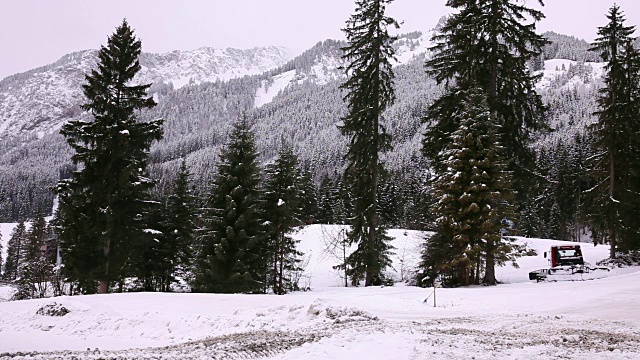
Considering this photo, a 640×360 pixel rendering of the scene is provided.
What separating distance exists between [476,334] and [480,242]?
1129 cm

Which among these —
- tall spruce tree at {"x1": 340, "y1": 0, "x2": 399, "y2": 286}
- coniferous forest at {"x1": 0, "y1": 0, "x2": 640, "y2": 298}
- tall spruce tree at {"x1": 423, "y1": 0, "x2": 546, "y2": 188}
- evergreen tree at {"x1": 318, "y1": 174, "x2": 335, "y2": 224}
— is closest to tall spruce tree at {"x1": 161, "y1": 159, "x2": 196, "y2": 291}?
coniferous forest at {"x1": 0, "y1": 0, "x2": 640, "y2": 298}

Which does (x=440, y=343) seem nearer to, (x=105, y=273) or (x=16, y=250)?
(x=105, y=273)

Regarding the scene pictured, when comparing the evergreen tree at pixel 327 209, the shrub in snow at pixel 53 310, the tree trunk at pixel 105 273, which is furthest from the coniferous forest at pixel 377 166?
the evergreen tree at pixel 327 209

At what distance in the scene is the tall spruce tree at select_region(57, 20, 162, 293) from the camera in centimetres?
2030

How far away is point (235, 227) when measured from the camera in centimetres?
2250

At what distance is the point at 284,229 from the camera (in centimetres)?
2634

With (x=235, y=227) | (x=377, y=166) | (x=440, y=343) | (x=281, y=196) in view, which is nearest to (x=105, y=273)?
(x=235, y=227)

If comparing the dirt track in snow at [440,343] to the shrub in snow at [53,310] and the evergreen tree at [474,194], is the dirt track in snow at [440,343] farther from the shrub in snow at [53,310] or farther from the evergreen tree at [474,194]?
the evergreen tree at [474,194]

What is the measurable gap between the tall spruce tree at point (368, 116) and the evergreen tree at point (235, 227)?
17.1 ft

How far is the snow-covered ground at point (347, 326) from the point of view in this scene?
270 inches

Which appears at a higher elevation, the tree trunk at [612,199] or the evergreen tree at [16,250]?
the tree trunk at [612,199]

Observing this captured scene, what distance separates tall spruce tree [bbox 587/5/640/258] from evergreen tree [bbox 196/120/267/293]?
2020 centimetres

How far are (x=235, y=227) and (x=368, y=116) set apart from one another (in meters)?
9.16

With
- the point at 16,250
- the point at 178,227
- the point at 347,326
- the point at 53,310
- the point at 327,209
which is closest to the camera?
the point at 347,326
